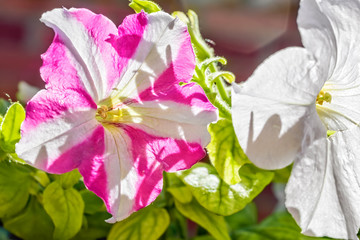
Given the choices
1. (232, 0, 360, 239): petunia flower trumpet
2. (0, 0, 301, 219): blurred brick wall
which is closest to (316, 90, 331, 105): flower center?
(232, 0, 360, 239): petunia flower trumpet

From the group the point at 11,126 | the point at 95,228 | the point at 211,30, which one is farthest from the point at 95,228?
the point at 211,30

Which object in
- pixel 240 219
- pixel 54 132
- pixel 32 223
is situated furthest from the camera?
pixel 240 219

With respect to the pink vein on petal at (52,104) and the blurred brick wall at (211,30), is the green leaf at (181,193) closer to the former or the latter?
the pink vein on petal at (52,104)

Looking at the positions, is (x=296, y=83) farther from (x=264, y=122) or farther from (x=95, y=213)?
(x=95, y=213)

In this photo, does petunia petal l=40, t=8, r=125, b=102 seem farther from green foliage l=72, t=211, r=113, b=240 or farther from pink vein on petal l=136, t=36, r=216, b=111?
green foliage l=72, t=211, r=113, b=240

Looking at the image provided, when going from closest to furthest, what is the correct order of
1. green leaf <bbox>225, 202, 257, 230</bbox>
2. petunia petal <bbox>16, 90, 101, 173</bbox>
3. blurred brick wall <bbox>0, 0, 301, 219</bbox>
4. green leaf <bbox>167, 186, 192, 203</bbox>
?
petunia petal <bbox>16, 90, 101, 173</bbox>, green leaf <bbox>167, 186, 192, 203</bbox>, green leaf <bbox>225, 202, 257, 230</bbox>, blurred brick wall <bbox>0, 0, 301, 219</bbox>

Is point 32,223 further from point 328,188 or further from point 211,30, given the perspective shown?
point 211,30
